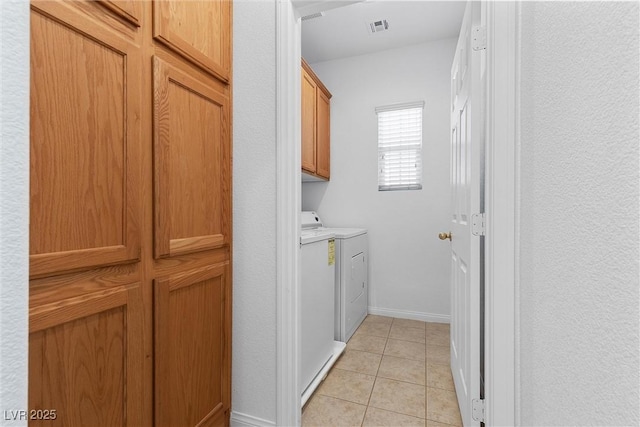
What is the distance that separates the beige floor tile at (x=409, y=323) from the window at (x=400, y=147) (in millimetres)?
1329

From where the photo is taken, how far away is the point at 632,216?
0.48m

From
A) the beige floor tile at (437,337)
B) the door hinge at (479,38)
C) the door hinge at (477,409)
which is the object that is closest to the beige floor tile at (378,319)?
the beige floor tile at (437,337)

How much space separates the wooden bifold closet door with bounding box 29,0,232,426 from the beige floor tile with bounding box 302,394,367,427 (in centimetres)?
49

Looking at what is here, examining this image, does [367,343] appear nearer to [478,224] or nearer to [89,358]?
[478,224]

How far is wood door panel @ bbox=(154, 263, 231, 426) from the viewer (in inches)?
41.9

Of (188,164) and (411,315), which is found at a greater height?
(188,164)

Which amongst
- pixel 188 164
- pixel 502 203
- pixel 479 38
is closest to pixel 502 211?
pixel 502 203

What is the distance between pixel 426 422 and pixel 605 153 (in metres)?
1.55

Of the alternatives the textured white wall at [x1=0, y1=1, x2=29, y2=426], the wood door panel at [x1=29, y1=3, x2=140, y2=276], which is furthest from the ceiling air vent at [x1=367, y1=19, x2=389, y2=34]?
the textured white wall at [x1=0, y1=1, x2=29, y2=426]

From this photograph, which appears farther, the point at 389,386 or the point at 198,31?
the point at 389,386

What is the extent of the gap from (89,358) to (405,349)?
82.8 inches

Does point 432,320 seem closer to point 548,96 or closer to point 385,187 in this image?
point 385,187

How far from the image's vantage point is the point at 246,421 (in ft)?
4.63

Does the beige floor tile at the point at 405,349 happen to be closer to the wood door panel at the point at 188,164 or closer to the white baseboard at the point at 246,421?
the white baseboard at the point at 246,421
